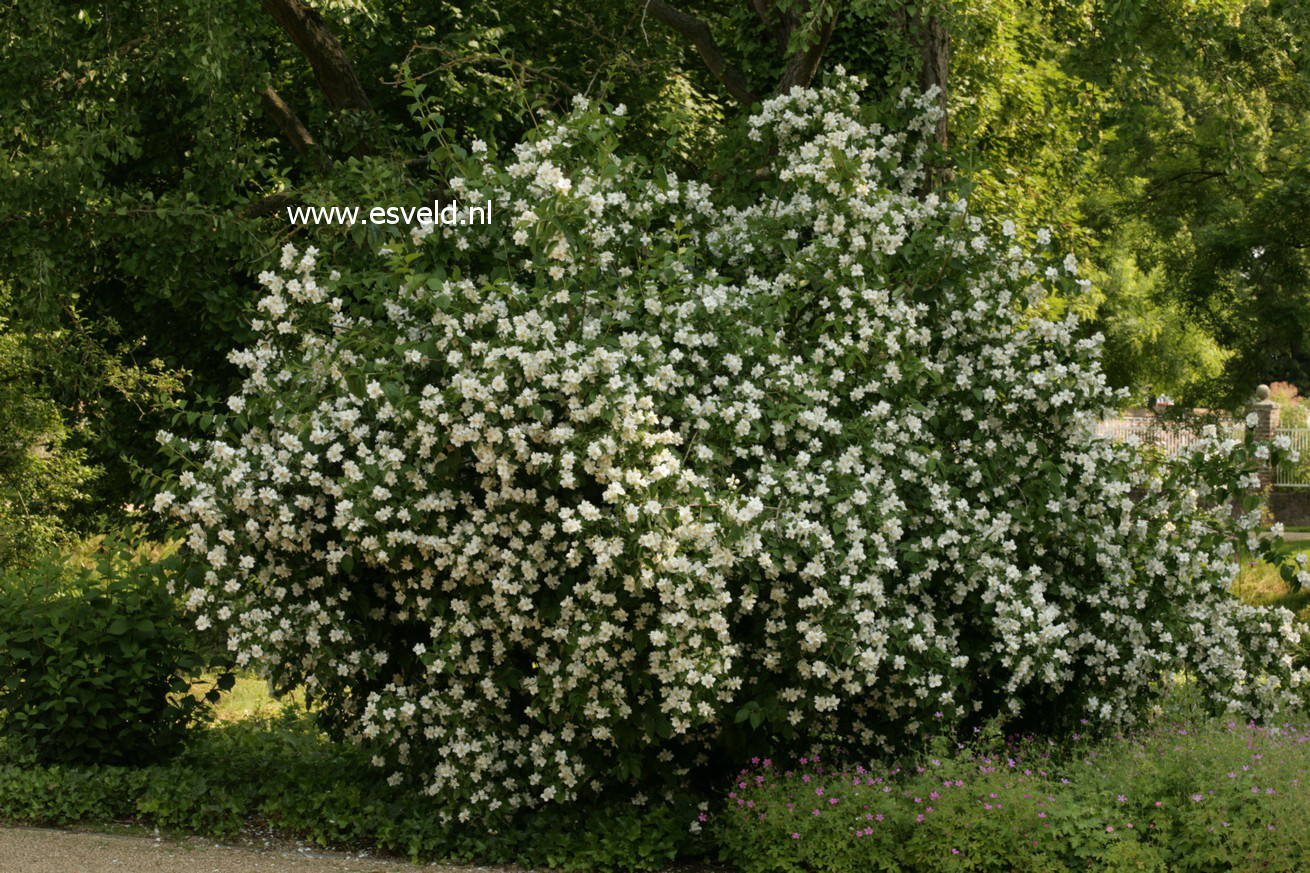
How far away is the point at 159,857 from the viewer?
6035mm

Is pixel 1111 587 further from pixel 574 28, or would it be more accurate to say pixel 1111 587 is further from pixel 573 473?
pixel 574 28

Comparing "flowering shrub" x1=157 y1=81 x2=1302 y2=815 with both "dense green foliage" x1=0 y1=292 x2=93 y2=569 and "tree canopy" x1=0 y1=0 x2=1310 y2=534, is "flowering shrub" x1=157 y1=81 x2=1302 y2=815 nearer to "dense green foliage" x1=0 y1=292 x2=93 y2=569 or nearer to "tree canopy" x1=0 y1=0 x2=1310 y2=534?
"tree canopy" x1=0 y1=0 x2=1310 y2=534

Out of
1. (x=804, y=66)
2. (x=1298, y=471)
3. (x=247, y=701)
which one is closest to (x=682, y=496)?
(x=804, y=66)

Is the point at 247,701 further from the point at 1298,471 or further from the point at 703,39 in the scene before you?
the point at 1298,471

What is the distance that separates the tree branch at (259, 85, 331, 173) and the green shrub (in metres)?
3.63

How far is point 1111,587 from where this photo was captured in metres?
6.64

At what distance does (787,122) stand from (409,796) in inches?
155

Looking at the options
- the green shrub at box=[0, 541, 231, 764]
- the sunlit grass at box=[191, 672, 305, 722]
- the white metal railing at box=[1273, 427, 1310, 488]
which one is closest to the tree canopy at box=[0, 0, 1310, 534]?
the green shrub at box=[0, 541, 231, 764]

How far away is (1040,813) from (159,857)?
369 centimetres

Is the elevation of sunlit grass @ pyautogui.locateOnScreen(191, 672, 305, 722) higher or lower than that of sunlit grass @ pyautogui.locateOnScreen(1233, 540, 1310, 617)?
lower

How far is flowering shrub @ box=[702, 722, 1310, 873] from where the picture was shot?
5.16m

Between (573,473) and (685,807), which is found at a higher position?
(573,473)

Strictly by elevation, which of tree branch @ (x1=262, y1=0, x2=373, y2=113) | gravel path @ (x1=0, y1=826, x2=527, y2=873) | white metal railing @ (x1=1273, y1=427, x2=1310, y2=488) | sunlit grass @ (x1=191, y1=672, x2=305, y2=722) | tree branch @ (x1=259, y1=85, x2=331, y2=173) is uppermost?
tree branch @ (x1=262, y1=0, x2=373, y2=113)

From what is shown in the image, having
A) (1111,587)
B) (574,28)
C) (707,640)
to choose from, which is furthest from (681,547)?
(574,28)
